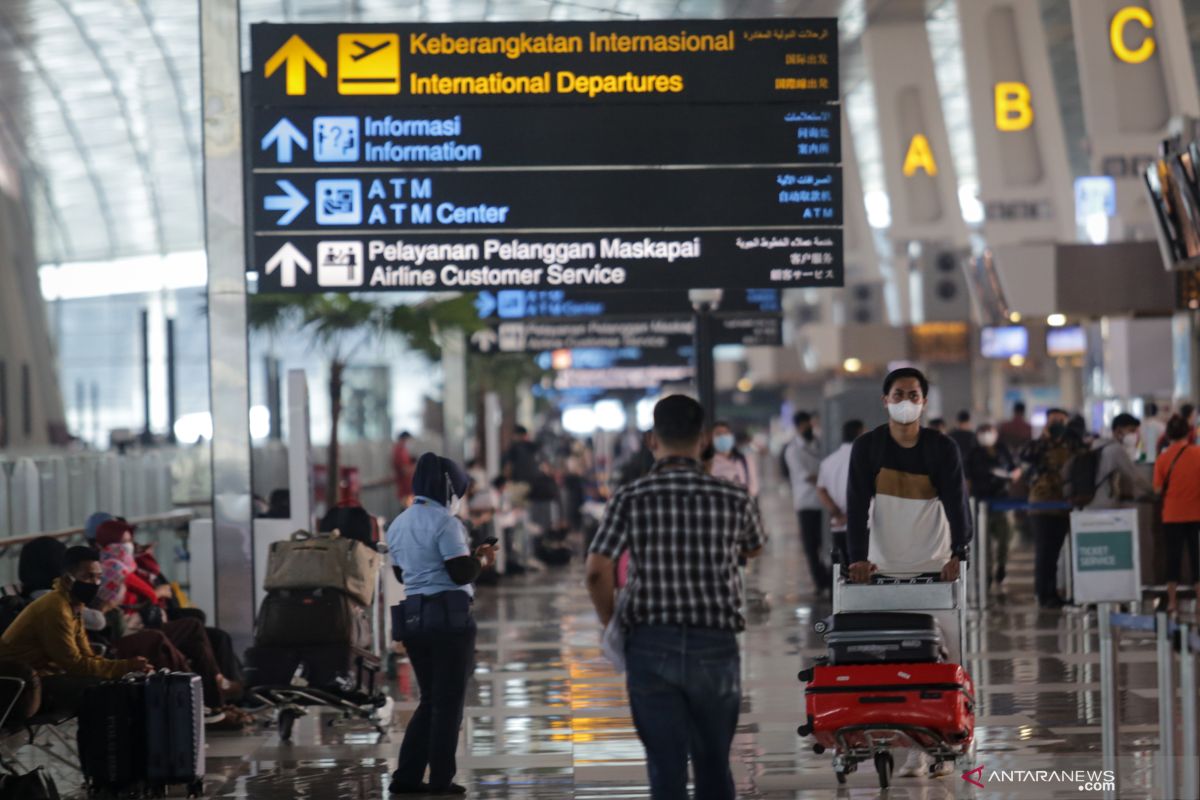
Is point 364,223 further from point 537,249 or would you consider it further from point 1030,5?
point 1030,5

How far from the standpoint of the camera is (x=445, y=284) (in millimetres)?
11641

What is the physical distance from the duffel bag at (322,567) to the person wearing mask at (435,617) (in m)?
1.90

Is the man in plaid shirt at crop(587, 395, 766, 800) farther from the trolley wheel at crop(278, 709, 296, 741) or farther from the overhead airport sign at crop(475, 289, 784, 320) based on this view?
the overhead airport sign at crop(475, 289, 784, 320)

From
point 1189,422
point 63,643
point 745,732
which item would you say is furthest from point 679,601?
point 1189,422

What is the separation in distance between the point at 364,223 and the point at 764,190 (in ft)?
8.33

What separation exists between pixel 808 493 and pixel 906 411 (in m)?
10.6

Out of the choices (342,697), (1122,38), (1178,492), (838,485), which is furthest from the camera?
(1122,38)

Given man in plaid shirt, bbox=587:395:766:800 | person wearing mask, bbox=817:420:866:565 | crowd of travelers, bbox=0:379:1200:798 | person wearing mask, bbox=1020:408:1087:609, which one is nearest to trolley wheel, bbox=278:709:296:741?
crowd of travelers, bbox=0:379:1200:798

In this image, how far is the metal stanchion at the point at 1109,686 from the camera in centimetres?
744

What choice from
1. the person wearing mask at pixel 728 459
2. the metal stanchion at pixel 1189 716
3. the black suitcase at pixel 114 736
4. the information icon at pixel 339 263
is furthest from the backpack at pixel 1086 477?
the metal stanchion at pixel 1189 716

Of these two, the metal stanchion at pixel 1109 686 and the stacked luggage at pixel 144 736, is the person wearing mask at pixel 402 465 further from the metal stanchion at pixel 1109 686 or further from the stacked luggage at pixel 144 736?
the metal stanchion at pixel 1109 686

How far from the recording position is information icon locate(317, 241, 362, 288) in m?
11.6

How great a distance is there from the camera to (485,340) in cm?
2689

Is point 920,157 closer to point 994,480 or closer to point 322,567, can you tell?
point 994,480
